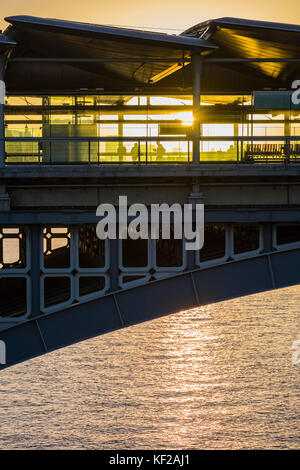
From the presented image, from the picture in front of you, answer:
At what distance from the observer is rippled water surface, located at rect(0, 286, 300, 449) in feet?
214

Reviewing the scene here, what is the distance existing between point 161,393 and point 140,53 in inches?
2300

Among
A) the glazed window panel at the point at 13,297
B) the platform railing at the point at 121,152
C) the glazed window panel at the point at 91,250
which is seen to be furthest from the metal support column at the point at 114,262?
the platform railing at the point at 121,152

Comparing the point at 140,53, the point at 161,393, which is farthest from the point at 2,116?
the point at 161,393

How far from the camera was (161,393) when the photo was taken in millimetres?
78125

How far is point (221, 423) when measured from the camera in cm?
6844

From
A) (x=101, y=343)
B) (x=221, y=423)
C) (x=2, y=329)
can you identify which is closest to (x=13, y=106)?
(x=2, y=329)

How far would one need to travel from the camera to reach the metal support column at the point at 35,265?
21.0 meters

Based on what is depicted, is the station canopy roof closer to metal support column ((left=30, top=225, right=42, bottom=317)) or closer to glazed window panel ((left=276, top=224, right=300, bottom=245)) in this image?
metal support column ((left=30, top=225, right=42, bottom=317))

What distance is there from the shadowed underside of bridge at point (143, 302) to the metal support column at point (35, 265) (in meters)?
0.59

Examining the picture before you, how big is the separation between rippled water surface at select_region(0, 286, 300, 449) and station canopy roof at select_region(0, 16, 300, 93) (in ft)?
137

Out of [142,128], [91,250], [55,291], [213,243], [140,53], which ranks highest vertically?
[140,53]

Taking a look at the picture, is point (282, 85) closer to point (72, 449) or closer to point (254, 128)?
point (254, 128)

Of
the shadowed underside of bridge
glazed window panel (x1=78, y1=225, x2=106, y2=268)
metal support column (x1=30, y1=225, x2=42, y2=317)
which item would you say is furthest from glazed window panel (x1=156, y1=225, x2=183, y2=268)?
metal support column (x1=30, y1=225, x2=42, y2=317)

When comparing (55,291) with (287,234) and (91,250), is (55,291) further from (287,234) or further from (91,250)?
(287,234)
